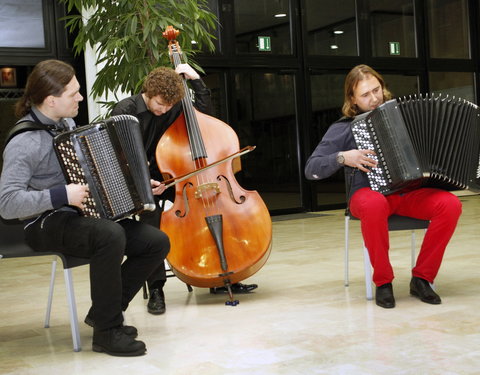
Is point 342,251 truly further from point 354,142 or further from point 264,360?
point 264,360

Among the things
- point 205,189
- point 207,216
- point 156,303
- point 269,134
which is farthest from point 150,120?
point 269,134

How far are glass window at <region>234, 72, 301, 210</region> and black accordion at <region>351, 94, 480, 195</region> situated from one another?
15.2 feet

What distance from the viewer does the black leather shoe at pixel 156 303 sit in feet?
10.1

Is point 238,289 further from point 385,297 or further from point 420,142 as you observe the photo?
point 420,142

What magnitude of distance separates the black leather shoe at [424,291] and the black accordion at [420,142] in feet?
1.41

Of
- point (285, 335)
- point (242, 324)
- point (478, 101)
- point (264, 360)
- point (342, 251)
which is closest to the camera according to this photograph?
point (264, 360)

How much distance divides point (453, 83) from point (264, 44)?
2.87 meters

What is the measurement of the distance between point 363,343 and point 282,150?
5561 mm

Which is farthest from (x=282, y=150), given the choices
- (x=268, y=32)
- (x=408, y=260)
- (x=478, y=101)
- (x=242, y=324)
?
(x=242, y=324)

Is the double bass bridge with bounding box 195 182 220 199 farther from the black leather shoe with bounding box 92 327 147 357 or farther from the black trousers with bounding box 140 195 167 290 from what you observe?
the black leather shoe with bounding box 92 327 147 357

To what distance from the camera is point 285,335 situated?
2.55 metres

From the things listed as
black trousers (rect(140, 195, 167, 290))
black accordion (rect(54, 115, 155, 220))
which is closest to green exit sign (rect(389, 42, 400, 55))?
black trousers (rect(140, 195, 167, 290))

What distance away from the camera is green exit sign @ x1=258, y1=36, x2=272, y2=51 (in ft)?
25.1

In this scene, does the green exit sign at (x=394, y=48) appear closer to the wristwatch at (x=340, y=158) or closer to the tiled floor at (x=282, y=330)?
the tiled floor at (x=282, y=330)
